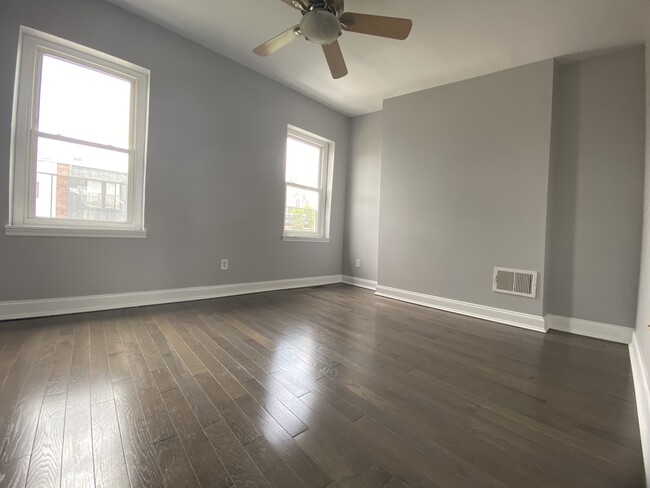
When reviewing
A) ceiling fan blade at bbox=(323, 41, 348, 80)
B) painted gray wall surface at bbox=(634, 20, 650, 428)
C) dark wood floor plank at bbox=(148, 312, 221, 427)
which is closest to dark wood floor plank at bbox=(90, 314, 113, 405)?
dark wood floor plank at bbox=(148, 312, 221, 427)

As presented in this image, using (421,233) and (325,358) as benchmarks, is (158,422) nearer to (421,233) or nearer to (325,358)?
(325,358)

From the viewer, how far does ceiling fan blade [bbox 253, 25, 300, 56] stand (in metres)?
2.02

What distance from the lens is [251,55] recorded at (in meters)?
3.06

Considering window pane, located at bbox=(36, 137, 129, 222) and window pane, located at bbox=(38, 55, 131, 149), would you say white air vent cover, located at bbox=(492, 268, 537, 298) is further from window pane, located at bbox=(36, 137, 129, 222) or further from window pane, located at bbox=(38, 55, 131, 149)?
window pane, located at bbox=(38, 55, 131, 149)

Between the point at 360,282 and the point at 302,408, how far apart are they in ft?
10.7

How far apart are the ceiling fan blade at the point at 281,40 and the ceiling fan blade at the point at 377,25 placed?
361mm

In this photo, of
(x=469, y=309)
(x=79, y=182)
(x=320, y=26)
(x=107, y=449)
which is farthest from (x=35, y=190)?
(x=469, y=309)

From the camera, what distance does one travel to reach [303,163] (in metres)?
4.25

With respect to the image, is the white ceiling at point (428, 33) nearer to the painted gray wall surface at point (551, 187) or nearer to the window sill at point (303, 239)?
the painted gray wall surface at point (551, 187)

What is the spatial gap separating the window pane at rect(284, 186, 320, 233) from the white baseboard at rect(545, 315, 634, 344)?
3201mm

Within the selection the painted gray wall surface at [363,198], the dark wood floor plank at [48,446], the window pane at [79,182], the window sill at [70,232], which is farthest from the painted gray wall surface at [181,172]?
the dark wood floor plank at [48,446]

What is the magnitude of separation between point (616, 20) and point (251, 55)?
333 cm

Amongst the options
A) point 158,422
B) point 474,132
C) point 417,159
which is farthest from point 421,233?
point 158,422

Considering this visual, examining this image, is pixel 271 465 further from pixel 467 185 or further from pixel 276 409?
pixel 467 185
